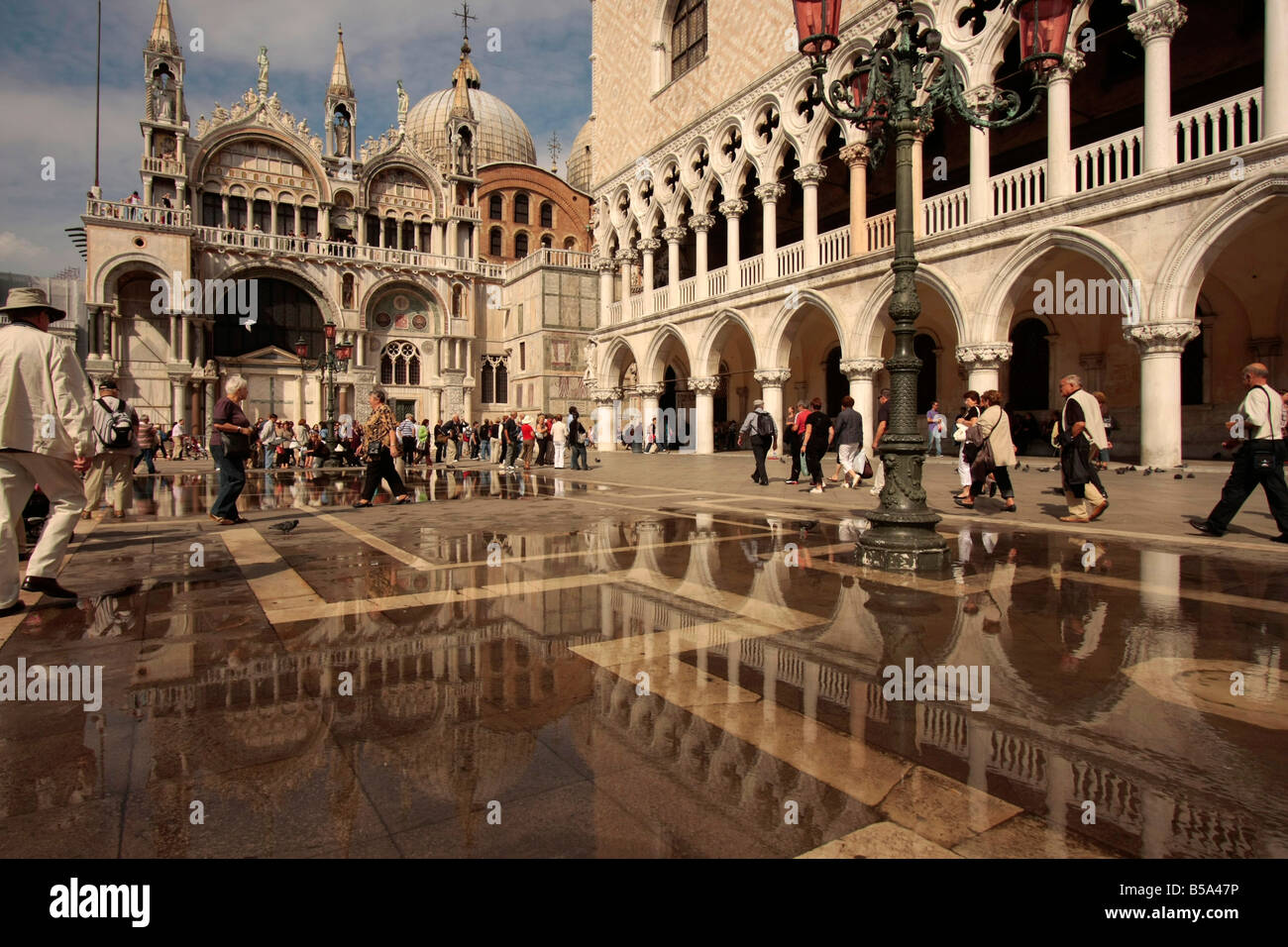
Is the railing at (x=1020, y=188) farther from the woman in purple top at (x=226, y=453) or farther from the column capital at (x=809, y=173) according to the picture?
the woman in purple top at (x=226, y=453)

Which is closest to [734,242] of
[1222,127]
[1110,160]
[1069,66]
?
[1069,66]

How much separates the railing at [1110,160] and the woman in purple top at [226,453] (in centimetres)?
1515

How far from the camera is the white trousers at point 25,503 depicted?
4641 millimetres

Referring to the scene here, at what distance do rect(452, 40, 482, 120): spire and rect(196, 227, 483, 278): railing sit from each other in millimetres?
9614

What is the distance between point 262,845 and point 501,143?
53797mm

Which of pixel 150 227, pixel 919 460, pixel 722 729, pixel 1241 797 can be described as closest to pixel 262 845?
pixel 722 729

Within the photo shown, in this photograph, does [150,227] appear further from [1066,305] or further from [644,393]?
[1066,305]

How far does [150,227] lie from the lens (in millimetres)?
31812

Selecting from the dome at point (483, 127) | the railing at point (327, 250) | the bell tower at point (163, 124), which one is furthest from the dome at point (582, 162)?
the bell tower at point (163, 124)

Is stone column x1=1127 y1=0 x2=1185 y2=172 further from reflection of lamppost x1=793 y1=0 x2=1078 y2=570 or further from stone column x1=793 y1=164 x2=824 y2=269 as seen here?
stone column x1=793 y1=164 x2=824 y2=269

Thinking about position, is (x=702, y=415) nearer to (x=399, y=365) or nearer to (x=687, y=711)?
(x=399, y=365)

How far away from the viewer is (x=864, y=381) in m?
19.2

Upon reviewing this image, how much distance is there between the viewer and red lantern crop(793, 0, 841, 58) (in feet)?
22.2

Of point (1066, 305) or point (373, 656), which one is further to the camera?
point (1066, 305)
